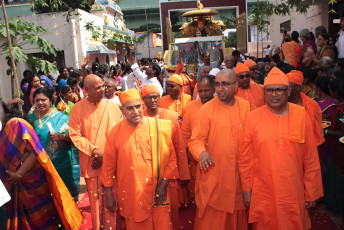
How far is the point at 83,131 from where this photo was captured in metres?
4.39

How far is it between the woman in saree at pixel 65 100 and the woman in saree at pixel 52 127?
1.36m

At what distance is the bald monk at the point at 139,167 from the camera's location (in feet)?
11.0

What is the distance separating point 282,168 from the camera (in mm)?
3170

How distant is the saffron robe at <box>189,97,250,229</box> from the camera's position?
3.54 m

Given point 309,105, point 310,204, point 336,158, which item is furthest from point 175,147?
point 336,158

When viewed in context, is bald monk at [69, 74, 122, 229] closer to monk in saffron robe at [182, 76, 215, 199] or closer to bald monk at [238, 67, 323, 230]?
monk in saffron robe at [182, 76, 215, 199]

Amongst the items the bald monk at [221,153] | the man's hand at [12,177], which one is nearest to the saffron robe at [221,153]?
the bald monk at [221,153]

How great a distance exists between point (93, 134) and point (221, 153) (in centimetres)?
173

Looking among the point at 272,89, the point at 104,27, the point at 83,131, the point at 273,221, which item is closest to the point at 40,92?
the point at 83,131

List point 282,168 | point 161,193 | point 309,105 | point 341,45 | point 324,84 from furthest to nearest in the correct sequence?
point 341,45, point 324,84, point 309,105, point 161,193, point 282,168

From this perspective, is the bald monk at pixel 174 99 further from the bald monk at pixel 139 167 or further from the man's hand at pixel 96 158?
the bald monk at pixel 139 167

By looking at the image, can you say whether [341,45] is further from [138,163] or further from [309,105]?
[138,163]

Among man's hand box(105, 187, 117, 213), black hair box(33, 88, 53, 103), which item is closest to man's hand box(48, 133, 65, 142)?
black hair box(33, 88, 53, 103)

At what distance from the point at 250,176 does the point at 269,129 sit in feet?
1.69
